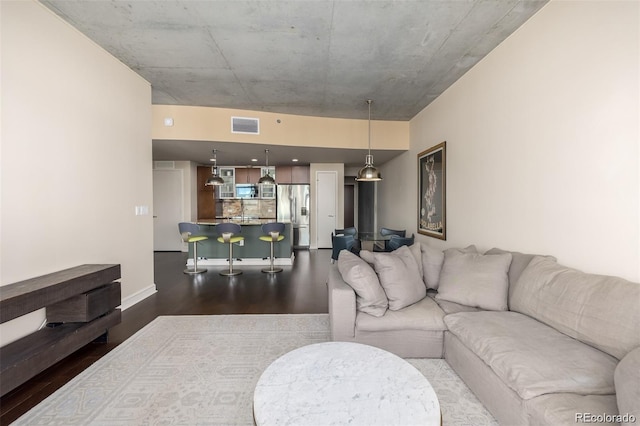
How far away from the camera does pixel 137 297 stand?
3586 mm

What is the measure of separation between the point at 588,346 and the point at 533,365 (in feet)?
1.41

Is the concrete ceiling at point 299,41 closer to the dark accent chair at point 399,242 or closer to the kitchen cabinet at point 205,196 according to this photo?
the dark accent chair at point 399,242

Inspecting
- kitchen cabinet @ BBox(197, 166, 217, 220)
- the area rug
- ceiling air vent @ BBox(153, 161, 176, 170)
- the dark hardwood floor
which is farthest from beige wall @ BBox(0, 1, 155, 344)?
kitchen cabinet @ BBox(197, 166, 217, 220)

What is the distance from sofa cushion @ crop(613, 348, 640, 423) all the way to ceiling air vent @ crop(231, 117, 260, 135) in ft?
16.3

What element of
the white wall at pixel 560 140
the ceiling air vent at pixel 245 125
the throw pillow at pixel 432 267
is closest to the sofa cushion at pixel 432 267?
the throw pillow at pixel 432 267

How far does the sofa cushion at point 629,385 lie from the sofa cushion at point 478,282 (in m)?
1.04

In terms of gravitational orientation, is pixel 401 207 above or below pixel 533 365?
above

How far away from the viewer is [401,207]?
565 centimetres

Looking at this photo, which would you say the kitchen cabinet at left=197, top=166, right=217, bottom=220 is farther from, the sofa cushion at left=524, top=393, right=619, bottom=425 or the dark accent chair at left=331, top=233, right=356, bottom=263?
the sofa cushion at left=524, top=393, right=619, bottom=425

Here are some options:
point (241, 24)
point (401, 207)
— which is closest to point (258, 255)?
point (401, 207)

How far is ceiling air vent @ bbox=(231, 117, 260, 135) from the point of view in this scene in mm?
4785

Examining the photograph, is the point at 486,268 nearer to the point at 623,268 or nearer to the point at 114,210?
the point at 623,268

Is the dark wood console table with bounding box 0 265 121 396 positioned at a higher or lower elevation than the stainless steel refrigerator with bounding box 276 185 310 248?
lower

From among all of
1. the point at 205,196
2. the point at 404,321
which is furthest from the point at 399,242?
the point at 205,196
